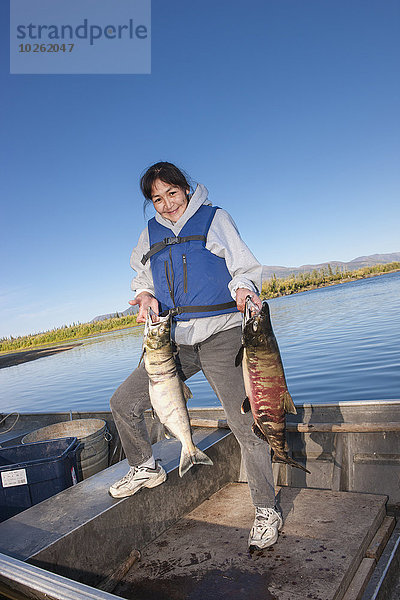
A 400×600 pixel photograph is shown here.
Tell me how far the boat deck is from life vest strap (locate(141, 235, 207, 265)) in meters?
2.35

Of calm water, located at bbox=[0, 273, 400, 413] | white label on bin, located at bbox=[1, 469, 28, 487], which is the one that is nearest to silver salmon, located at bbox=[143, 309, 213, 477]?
white label on bin, located at bbox=[1, 469, 28, 487]

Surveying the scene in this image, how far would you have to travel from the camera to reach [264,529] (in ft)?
10.8

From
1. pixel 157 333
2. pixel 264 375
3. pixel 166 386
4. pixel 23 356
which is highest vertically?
pixel 157 333

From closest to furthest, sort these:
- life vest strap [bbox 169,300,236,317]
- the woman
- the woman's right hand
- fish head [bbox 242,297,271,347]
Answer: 1. fish head [bbox 242,297,271,347]
2. the woman
3. life vest strap [bbox 169,300,236,317]
4. the woman's right hand

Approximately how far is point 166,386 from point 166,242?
1167 millimetres

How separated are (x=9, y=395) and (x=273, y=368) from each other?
73.5 feet

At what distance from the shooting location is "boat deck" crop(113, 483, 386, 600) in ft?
9.57

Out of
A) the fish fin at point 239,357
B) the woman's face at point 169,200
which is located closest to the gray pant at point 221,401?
the fish fin at point 239,357

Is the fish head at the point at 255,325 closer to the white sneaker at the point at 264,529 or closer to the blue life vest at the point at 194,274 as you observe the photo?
the blue life vest at the point at 194,274

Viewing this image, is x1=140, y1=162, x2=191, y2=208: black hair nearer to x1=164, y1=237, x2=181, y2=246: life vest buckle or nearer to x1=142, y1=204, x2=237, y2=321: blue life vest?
x1=142, y1=204, x2=237, y2=321: blue life vest

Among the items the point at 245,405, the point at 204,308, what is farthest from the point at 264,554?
the point at 204,308

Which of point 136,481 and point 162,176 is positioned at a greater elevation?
point 162,176

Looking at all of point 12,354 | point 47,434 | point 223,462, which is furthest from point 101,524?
point 12,354

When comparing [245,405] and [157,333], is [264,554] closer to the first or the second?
[245,405]
